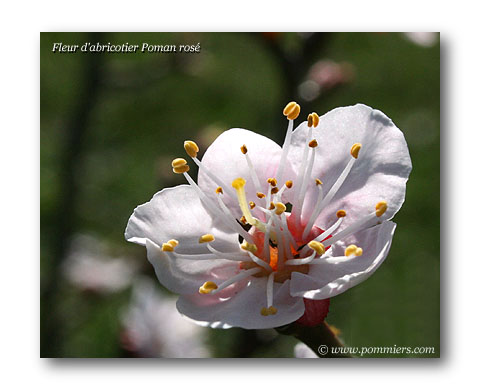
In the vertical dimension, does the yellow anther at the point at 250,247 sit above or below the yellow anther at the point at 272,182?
below

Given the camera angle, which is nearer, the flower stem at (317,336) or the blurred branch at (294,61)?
the flower stem at (317,336)

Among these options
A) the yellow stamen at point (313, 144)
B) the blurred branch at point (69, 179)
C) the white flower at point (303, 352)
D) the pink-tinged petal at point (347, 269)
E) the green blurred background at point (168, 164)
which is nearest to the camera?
the pink-tinged petal at point (347, 269)

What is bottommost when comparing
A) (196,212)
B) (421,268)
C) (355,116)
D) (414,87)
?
(421,268)

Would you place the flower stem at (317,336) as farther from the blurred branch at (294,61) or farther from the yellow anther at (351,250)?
the blurred branch at (294,61)

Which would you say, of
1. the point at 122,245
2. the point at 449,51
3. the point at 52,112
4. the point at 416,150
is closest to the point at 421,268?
the point at 416,150

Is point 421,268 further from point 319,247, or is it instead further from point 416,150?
point 319,247

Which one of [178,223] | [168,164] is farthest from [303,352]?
[168,164]

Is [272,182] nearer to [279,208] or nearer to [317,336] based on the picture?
[279,208]

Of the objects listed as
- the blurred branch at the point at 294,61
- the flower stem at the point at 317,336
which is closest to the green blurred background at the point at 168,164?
the blurred branch at the point at 294,61
